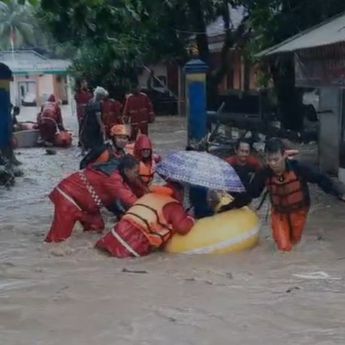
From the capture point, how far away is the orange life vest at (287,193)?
8.08 m

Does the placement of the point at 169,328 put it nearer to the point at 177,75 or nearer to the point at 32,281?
the point at 32,281

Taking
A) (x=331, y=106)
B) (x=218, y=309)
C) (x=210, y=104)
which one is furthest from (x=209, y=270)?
(x=210, y=104)

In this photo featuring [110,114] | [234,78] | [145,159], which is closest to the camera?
[145,159]

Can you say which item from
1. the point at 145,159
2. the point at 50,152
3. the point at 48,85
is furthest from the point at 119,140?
the point at 48,85

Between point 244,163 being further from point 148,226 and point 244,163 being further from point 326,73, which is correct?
→ point 326,73

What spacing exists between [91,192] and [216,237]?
150 cm

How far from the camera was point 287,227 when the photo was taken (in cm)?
845

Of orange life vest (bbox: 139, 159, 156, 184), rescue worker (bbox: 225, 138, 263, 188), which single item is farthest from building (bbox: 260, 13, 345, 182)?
orange life vest (bbox: 139, 159, 156, 184)

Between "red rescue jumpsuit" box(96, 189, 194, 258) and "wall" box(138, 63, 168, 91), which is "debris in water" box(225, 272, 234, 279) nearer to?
"red rescue jumpsuit" box(96, 189, 194, 258)

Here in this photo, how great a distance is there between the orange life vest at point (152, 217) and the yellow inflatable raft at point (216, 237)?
168 millimetres

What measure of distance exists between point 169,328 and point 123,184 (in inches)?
114

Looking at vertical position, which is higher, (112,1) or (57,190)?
(112,1)

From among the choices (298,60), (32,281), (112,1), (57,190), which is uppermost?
(112,1)

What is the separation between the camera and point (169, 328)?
19.9 feet
